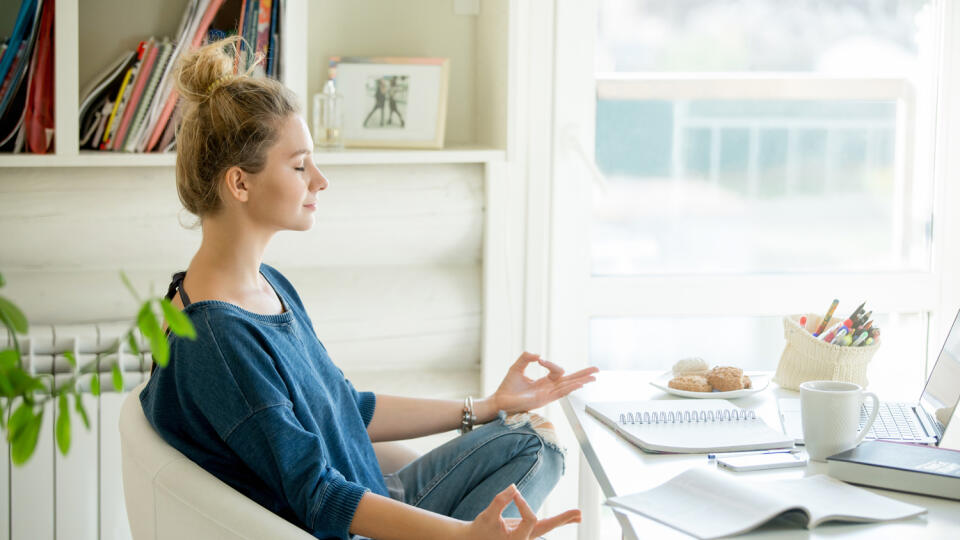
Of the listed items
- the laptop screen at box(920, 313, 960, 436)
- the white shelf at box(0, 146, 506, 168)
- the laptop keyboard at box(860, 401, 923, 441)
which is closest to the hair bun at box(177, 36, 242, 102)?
the white shelf at box(0, 146, 506, 168)

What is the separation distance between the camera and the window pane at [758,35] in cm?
232

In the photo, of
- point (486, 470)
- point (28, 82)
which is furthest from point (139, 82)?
point (486, 470)

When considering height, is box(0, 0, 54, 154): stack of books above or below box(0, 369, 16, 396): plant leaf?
above

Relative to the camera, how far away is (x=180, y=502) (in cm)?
118

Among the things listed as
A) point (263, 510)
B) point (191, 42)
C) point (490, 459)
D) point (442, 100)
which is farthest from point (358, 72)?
point (263, 510)

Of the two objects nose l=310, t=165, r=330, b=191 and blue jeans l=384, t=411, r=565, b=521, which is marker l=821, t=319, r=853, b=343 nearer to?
blue jeans l=384, t=411, r=565, b=521

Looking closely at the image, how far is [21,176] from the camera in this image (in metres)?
1.97

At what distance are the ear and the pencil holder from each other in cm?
89

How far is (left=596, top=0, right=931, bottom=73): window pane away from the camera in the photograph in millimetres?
2320

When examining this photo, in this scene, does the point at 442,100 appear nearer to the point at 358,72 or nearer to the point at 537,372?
the point at 358,72

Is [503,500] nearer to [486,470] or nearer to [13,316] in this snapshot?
[486,470]

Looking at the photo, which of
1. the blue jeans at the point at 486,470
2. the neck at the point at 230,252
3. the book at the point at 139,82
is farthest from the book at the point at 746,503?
the book at the point at 139,82

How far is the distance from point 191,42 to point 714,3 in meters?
1.18

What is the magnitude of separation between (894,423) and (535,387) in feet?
1.76
